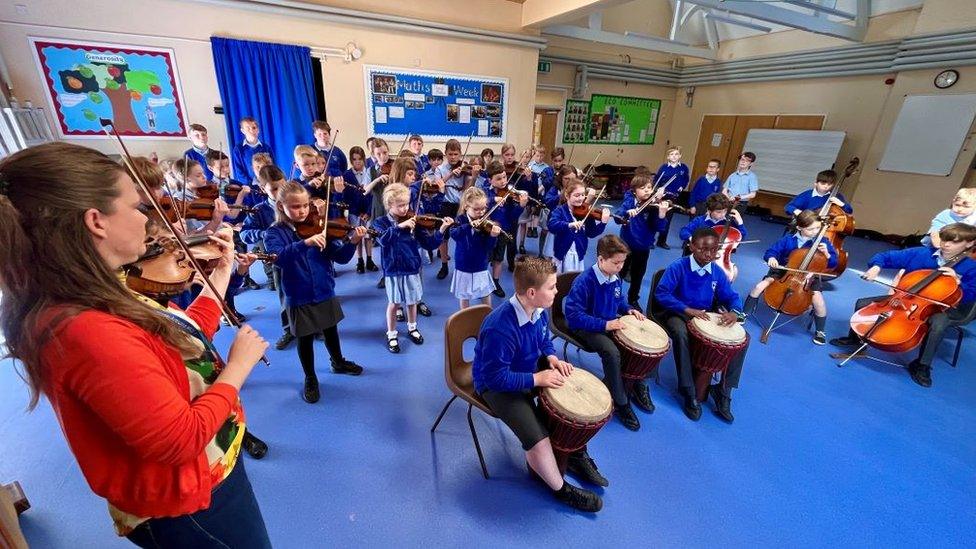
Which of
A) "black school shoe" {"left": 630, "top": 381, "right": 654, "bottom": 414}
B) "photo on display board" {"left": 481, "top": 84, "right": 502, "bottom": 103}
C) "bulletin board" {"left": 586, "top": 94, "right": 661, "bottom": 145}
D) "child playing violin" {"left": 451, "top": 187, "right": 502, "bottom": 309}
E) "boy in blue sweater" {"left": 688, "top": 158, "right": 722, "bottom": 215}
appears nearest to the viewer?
"black school shoe" {"left": 630, "top": 381, "right": 654, "bottom": 414}

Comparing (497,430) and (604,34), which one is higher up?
(604,34)

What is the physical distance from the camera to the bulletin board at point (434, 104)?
6516 millimetres

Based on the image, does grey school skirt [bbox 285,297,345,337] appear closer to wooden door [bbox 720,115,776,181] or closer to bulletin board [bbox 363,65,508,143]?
bulletin board [bbox 363,65,508,143]

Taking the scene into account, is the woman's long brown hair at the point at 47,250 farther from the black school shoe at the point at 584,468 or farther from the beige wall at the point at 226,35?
the beige wall at the point at 226,35

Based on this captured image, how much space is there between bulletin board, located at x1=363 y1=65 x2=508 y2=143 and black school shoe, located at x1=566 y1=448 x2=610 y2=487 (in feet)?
Result: 20.2

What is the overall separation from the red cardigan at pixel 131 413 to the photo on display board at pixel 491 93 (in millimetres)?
7330

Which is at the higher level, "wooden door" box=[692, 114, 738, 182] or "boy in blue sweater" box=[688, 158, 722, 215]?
"wooden door" box=[692, 114, 738, 182]

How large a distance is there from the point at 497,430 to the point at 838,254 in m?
4.22

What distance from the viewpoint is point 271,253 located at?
2434 mm

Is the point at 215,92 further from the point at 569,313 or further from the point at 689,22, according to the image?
the point at 689,22

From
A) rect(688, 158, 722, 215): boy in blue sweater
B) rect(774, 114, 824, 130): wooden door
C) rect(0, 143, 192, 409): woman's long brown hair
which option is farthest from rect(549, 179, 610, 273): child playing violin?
rect(774, 114, 824, 130): wooden door

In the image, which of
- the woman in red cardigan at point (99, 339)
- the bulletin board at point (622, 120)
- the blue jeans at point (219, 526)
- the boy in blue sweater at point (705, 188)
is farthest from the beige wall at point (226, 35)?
the blue jeans at point (219, 526)

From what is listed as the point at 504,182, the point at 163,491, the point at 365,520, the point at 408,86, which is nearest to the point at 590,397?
the point at 365,520

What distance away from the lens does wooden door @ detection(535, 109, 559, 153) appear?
10.2 metres
